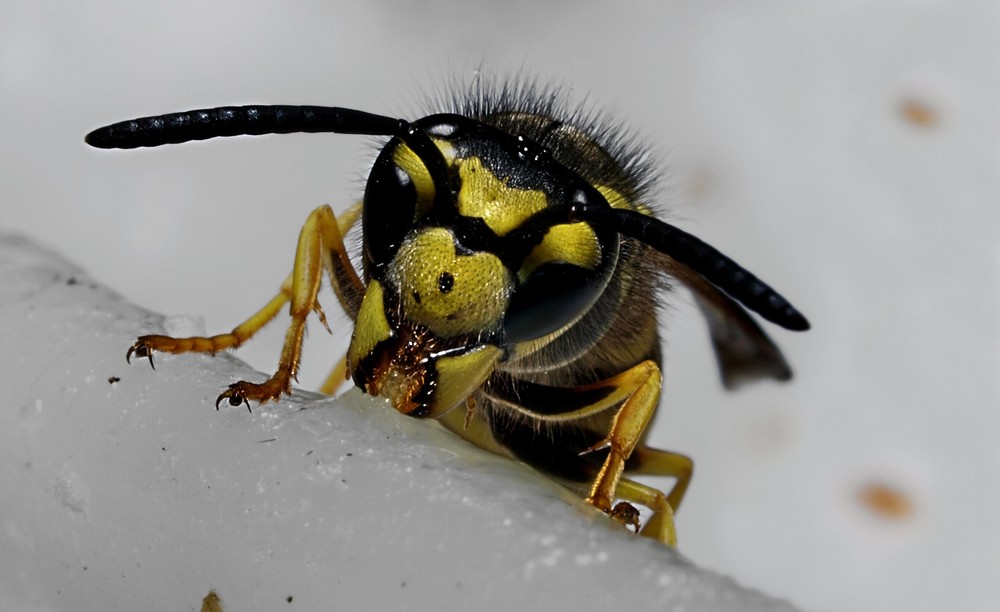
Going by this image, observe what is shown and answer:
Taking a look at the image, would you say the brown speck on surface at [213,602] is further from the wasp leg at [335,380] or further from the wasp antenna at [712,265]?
the wasp leg at [335,380]

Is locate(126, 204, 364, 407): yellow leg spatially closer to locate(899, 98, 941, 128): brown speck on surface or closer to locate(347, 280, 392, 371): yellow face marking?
locate(347, 280, 392, 371): yellow face marking

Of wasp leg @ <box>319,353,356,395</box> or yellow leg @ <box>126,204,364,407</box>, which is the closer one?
yellow leg @ <box>126,204,364,407</box>

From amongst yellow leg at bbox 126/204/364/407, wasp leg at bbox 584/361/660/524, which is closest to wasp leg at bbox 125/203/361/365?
yellow leg at bbox 126/204/364/407

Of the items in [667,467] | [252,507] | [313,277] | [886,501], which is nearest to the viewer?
A: [252,507]

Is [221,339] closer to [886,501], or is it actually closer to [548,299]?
[548,299]

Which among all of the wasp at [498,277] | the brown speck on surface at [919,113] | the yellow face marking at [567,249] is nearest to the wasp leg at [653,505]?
the wasp at [498,277]

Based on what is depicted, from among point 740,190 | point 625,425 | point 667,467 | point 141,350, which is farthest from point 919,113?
point 141,350
